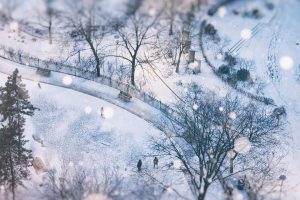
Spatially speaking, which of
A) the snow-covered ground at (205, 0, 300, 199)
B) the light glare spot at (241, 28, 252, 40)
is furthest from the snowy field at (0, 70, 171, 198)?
the light glare spot at (241, 28, 252, 40)

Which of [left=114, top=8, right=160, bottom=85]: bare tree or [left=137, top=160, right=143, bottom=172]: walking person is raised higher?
[left=114, top=8, right=160, bottom=85]: bare tree

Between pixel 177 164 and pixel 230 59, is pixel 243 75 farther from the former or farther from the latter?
pixel 177 164

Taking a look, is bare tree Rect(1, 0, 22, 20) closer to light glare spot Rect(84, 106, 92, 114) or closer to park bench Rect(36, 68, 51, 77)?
park bench Rect(36, 68, 51, 77)

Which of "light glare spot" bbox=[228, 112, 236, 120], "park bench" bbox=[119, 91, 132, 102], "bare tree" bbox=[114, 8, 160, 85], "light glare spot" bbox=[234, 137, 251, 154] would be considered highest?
"bare tree" bbox=[114, 8, 160, 85]

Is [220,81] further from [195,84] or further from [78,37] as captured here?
[78,37]

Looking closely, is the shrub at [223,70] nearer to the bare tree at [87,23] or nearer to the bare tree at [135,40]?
the bare tree at [135,40]
